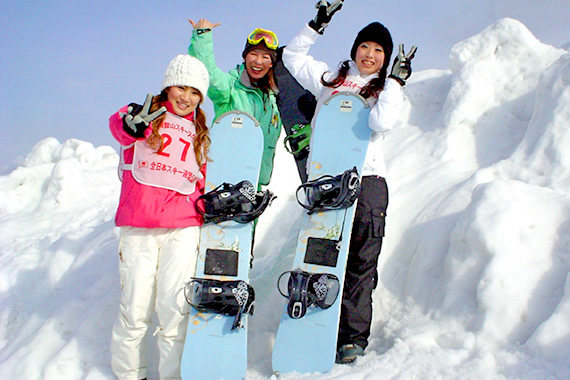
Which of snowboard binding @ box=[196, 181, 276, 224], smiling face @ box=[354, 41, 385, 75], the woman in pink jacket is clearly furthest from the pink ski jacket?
smiling face @ box=[354, 41, 385, 75]

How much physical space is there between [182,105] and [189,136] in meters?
0.22

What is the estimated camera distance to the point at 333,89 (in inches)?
129

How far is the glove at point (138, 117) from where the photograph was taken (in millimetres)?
2609

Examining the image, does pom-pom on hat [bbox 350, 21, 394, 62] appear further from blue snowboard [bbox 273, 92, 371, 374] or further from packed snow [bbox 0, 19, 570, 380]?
packed snow [bbox 0, 19, 570, 380]

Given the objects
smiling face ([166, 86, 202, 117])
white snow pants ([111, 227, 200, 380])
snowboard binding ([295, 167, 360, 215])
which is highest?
smiling face ([166, 86, 202, 117])

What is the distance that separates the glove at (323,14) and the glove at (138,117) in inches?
55.4

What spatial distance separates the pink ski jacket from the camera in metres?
2.66

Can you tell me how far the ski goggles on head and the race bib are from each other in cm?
94

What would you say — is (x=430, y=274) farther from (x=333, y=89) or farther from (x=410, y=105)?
(x=410, y=105)

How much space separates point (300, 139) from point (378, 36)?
1.18 metres

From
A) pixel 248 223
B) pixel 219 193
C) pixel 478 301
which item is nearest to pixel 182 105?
pixel 219 193

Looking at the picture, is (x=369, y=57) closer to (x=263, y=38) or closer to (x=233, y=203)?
(x=263, y=38)

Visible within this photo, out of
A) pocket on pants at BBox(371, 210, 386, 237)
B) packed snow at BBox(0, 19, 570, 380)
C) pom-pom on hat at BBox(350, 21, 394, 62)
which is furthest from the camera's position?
pom-pom on hat at BBox(350, 21, 394, 62)

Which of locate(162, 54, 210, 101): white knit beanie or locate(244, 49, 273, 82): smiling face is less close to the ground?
locate(244, 49, 273, 82): smiling face
